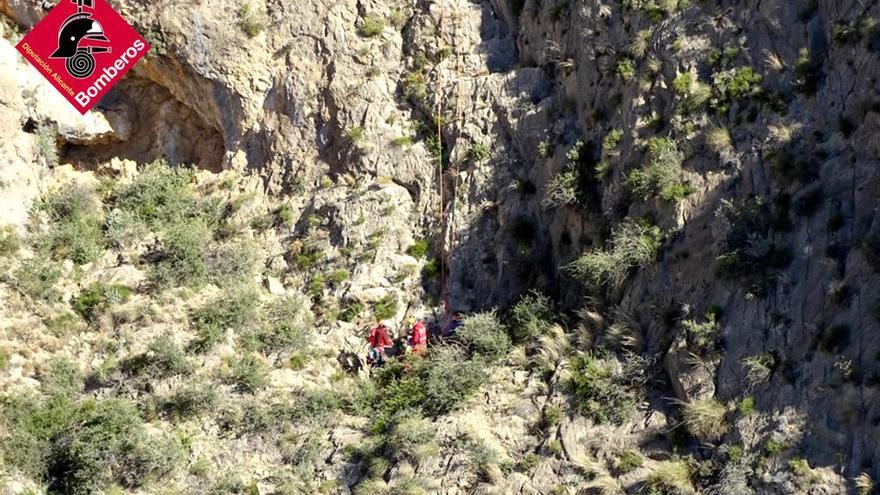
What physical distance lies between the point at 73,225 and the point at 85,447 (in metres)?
4.99

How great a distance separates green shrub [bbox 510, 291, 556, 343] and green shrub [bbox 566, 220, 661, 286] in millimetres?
1067

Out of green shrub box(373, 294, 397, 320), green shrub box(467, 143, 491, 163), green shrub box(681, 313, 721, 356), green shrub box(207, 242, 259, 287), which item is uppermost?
green shrub box(467, 143, 491, 163)

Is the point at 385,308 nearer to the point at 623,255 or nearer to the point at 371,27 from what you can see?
the point at 623,255

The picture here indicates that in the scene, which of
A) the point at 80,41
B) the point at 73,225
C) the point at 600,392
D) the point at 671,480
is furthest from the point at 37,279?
the point at 671,480

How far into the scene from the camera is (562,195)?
17.6 metres

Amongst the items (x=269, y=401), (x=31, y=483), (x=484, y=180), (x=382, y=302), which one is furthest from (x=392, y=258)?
(x=31, y=483)

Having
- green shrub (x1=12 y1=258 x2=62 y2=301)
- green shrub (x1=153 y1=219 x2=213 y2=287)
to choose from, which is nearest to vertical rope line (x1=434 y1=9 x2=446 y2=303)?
green shrub (x1=153 y1=219 x2=213 y2=287)

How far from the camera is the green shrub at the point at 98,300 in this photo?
1853cm

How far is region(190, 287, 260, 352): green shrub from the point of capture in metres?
17.9

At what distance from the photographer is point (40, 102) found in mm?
20781

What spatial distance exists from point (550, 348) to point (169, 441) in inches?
232

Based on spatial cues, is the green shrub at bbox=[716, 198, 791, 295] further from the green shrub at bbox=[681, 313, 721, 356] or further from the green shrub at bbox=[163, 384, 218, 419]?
the green shrub at bbox=[163, 384, 218, 419]

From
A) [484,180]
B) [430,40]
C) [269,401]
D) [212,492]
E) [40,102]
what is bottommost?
[212,492]

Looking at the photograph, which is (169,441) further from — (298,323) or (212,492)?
(298,323)
